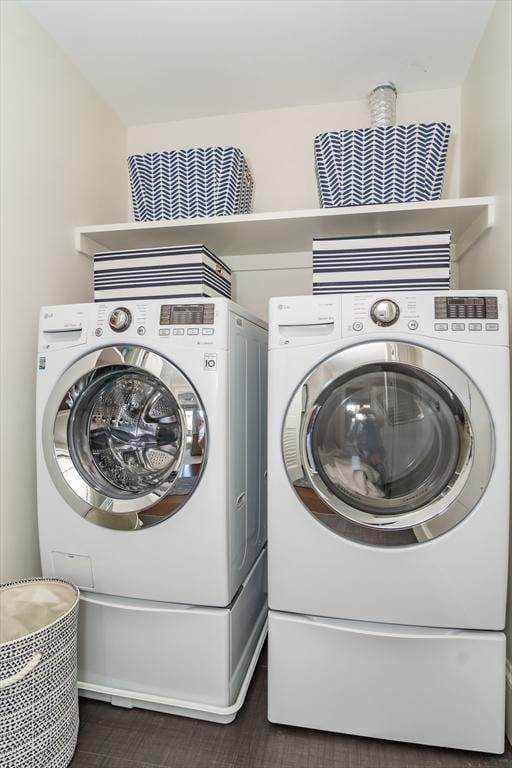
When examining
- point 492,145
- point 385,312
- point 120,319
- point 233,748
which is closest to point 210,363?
point 120,319

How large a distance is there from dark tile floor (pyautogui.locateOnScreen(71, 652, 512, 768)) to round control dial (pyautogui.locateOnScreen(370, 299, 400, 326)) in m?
1.18

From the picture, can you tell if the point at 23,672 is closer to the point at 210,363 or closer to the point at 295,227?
the point at 210,363

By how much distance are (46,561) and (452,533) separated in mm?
1201

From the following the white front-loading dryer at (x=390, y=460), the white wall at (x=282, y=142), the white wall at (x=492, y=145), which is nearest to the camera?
the white front-loading dryer at (x=390, y=460)

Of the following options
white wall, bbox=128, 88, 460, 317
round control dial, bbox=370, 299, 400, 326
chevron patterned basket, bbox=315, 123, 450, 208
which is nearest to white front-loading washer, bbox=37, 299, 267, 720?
round control dial, bbox=370, 299, 400, 326

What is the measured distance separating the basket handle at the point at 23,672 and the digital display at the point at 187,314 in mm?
894

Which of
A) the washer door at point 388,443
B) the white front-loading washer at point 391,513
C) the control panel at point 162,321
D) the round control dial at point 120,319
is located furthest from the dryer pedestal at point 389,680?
the round control dial at point 120,319

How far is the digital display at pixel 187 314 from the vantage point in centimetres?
125

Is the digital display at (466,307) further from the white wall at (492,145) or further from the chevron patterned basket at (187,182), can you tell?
the chevron patterned basket at (187,182)

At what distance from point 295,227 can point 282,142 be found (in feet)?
1.98

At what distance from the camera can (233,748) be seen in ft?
4.06

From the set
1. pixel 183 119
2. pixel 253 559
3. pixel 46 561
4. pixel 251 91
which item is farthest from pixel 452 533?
pixel 183 119

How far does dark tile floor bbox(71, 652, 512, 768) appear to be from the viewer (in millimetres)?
1190

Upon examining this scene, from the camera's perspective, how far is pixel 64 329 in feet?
4.48
